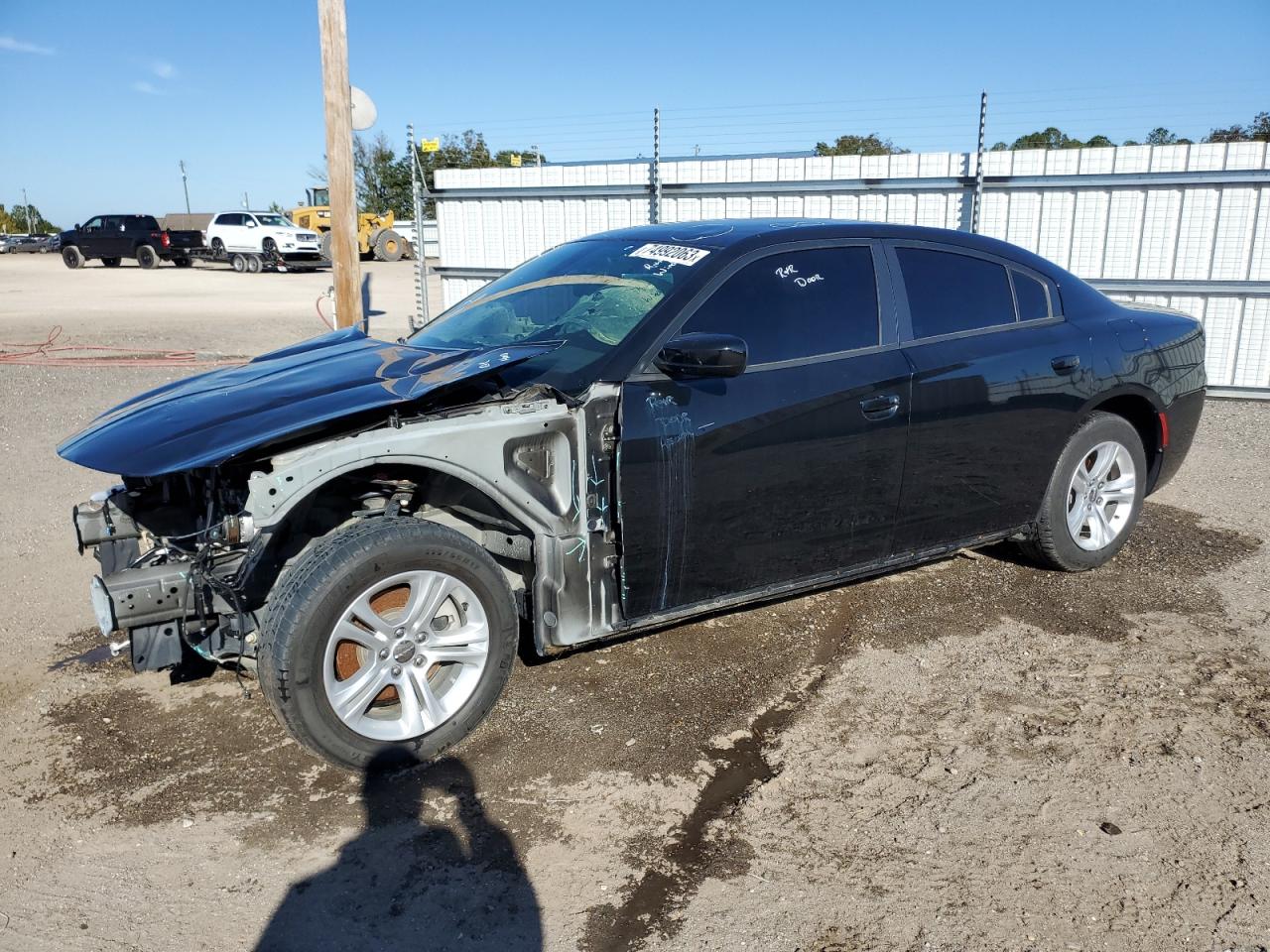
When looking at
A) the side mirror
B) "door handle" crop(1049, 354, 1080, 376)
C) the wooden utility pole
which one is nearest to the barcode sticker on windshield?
the side mirror

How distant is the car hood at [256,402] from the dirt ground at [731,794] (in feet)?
3.58

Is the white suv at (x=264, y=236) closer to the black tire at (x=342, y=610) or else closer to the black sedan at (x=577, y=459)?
the black sedan at (x=577, y=459)

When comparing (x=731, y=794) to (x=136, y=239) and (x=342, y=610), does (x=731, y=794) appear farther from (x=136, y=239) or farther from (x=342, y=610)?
(x=136, y=239)

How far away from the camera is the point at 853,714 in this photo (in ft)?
12.1

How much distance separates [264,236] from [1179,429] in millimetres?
30287

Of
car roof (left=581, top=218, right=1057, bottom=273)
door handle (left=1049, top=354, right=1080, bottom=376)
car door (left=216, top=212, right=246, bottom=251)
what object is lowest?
door handle (left=1049, top=354, right=1080, bottom=376)

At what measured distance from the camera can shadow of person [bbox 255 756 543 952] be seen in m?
2.53

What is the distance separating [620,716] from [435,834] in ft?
3.05

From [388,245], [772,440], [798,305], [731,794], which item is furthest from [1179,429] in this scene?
[388,245]

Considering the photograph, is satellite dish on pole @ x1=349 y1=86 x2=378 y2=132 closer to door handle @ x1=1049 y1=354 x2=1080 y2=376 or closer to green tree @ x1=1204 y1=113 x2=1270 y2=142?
door handle @ x1=1049 y1=354 x2=1080 y2=376

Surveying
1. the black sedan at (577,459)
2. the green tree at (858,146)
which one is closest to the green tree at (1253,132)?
the green tree at (858,146)

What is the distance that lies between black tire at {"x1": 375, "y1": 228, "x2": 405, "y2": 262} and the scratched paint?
31.3m

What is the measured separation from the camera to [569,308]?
4086 millimetres

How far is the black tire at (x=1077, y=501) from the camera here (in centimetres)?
477
